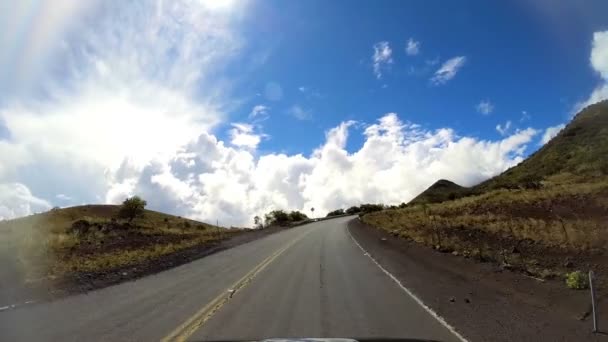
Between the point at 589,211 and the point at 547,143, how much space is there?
242 ft

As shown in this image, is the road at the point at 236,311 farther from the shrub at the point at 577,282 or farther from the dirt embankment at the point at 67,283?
the shrub at the point at 577,282

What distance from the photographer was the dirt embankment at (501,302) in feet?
25.4

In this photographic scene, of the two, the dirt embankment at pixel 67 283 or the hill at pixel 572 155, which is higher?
the hill at pixel 572 155

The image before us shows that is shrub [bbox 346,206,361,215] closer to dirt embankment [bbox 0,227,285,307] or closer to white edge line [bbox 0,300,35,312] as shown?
dirt embankment [bbox 0,227,285,307]

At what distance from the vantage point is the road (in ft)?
26.5

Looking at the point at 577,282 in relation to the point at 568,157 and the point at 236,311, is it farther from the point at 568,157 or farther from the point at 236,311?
the point at 568,157

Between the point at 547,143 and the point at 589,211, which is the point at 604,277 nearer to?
the point at 589,211

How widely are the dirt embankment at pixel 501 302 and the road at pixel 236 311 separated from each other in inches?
20.8

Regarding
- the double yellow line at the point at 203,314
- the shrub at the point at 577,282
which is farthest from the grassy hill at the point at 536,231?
the double yellow line at the point at 203,314

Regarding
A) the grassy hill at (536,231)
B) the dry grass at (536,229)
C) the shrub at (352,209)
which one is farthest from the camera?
the shrub at (352,209)

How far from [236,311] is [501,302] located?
17.3 feet

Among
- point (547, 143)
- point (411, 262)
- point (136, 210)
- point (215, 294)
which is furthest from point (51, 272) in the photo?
point (547, 143)

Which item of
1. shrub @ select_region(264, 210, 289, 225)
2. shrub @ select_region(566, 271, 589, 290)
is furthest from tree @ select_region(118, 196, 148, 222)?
shrub @ select_region(566, 271, 589, 290)

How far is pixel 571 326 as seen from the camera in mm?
7969
